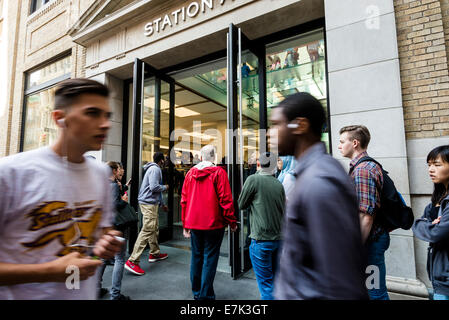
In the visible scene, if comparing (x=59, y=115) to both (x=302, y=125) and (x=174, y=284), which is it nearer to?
(x=302, y=125)

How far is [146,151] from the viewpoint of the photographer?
6.06m

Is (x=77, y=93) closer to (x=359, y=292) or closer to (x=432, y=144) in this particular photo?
(x=359, y=292)

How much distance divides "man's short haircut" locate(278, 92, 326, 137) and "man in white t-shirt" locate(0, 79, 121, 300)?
1017 mm

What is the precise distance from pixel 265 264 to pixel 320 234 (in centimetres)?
231

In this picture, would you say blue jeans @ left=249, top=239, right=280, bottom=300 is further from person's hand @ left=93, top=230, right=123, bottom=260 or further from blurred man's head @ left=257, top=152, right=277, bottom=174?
person's hand @ left=93, top=230, right=123, bottom=260

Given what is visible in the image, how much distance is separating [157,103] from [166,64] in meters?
1.08

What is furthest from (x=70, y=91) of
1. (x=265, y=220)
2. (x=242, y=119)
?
(x=242, y=119)

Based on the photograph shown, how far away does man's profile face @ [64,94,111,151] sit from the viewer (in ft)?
4.14

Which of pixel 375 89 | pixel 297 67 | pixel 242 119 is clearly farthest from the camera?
pixel 297 67

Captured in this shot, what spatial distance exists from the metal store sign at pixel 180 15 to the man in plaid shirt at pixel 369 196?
4.23m

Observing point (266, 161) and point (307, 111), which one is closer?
point (307, 111)

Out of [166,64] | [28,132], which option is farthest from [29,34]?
[166,64]

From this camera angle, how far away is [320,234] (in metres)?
0.94

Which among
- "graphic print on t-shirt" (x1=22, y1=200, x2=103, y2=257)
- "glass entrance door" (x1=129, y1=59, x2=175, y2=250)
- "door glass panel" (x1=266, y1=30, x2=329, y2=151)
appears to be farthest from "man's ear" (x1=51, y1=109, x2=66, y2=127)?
"glass entrance door" (x1=129, y1=59, x2=175, y2=250)
